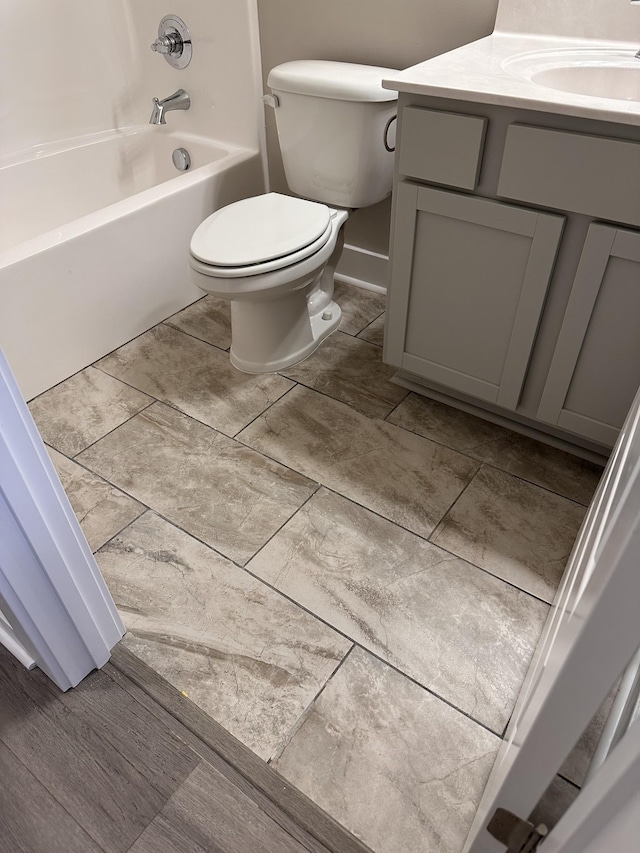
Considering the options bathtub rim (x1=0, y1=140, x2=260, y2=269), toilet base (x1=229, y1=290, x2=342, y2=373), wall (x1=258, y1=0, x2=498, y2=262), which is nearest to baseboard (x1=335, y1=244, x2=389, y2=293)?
wall (x1=258, y1=0, x2=498, y2=262)

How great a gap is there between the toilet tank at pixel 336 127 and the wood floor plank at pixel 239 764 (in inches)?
57.6

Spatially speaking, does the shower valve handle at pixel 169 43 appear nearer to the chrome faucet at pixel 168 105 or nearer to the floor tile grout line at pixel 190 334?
the chrome faucet at pixel 168 105

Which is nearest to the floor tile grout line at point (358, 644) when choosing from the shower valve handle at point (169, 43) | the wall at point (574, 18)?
the wall at point (574, 18)

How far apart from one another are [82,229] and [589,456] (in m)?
1.58

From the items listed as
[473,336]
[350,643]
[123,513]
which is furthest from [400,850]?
[473,336]

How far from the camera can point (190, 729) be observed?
3.71 feet

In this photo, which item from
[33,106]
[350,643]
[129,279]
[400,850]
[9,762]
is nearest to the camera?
[400,850]

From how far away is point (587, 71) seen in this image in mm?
1411

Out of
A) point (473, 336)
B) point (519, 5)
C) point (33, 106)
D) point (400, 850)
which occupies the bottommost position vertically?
point (400, 850)

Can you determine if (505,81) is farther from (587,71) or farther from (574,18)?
(574,18)

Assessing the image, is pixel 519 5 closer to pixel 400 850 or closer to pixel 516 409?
pixel 516 409

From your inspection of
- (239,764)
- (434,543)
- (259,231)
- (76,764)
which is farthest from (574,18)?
(76,764)

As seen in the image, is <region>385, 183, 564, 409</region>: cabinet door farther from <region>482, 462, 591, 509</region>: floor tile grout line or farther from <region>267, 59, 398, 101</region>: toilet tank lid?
<region>267, 59, 398, 101</region>: toilet tank lid

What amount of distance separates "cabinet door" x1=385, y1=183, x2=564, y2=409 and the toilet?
315 millimetres
